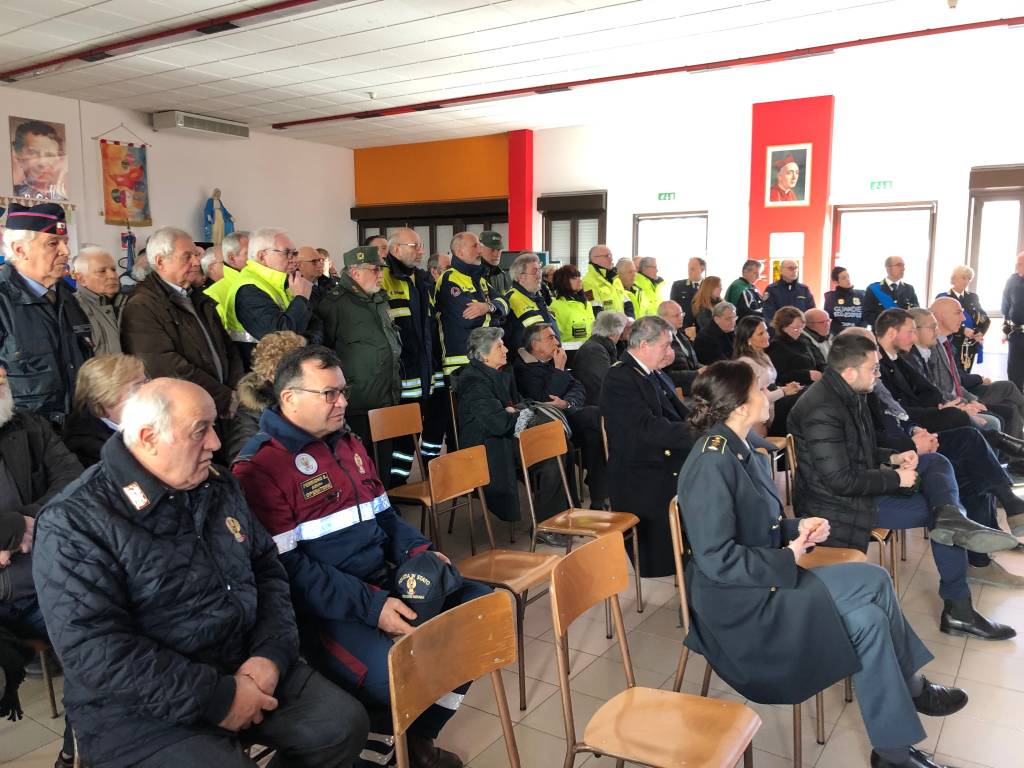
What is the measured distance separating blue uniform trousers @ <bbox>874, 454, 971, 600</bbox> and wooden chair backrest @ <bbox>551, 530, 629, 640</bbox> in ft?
4.67

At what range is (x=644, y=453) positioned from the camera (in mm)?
3303

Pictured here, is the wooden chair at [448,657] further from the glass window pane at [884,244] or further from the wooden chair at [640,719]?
the glass window pane at [884,244]

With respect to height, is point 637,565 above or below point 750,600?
below

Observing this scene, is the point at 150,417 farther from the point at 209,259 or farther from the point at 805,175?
the point at 805,175

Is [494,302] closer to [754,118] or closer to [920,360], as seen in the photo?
[920,360]

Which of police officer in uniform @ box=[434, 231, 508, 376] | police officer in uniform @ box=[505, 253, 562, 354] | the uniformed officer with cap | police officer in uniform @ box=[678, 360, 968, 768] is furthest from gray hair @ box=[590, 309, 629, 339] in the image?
police officer in uniform @ box=[678, 360, 968, 768]

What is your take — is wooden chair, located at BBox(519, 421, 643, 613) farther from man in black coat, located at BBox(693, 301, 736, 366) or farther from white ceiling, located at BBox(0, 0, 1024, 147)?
white ceiling, located at BBox(0, 0, 1024, 147)

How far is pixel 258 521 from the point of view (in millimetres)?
1902

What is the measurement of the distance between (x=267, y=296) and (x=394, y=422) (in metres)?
0.87

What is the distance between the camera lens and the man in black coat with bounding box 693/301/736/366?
580 centimetres

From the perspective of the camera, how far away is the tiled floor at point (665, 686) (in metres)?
2.29

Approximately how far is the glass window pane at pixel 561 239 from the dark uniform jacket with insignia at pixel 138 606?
30.8 ft

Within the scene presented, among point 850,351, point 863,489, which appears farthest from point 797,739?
point 850,351

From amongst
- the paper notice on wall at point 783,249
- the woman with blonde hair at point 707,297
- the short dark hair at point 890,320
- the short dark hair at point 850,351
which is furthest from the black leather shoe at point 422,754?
the paper notice on wall at point 783,249
